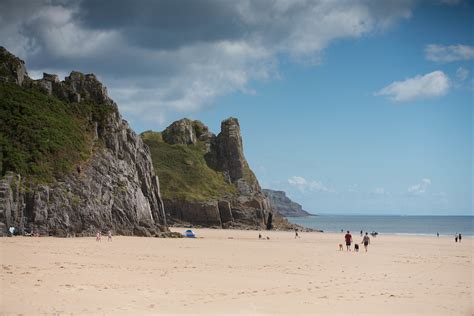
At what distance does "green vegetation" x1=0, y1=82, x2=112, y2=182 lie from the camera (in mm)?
54281

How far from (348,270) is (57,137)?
42692 mm

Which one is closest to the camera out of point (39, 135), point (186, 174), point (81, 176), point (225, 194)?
point (81, 176)

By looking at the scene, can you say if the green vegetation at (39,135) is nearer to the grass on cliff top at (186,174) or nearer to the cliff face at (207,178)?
the cliff face at (207,178)

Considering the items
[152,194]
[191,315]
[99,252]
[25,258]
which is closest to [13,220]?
[99,252]

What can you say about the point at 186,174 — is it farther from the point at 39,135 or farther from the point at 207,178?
the point at 39,135

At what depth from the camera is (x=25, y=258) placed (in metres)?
27.2

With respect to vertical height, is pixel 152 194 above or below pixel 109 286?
above

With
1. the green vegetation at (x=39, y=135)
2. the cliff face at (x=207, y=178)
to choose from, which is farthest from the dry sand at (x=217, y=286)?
the cliff face at (x=207, y=178)

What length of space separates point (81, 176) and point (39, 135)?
7050 mm

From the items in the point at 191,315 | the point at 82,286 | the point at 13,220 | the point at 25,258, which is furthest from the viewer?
the point at 13,220

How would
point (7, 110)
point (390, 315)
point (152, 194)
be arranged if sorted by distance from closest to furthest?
point (390, 315) < point (7, 110) < point (152, 194)

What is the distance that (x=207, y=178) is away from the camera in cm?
13212

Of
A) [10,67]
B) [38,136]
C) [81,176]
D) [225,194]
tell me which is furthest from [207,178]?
[38,136]

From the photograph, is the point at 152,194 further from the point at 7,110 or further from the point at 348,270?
the point at 348,270
